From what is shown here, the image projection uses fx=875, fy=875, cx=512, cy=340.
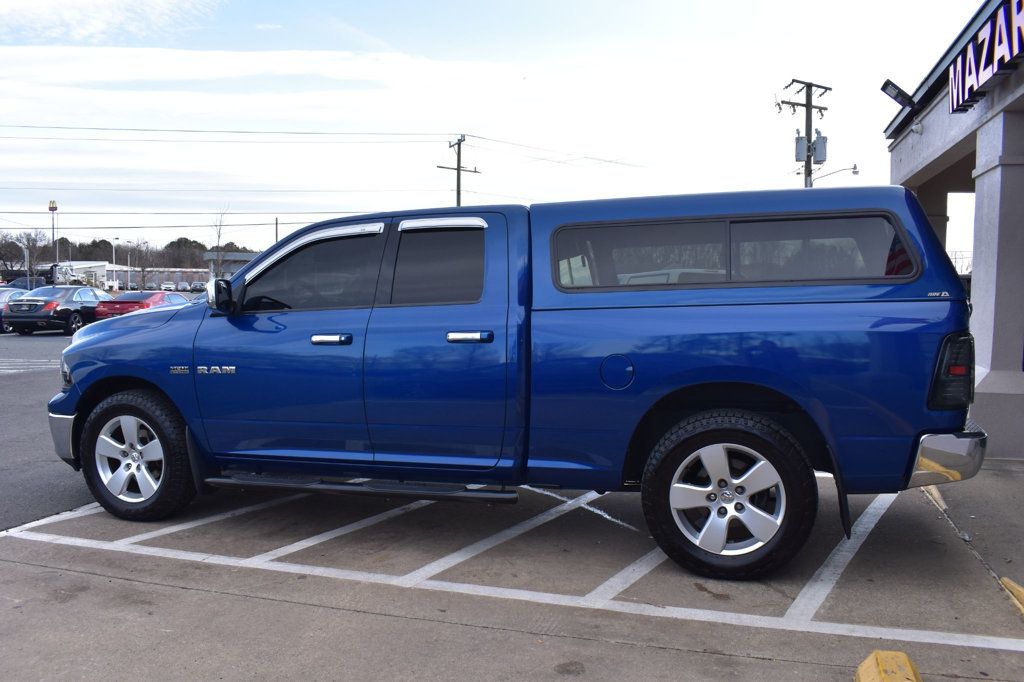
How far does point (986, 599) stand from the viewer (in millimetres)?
4348

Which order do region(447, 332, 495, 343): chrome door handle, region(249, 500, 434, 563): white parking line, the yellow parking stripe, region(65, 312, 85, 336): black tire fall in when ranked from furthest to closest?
region(65, 312, 85, 336): black tire
region(249, 500, 434, 563): white parking line
region(447, 332, 495, 343): chrome door handle
the yellow parking stripe

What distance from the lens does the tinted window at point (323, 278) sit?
17.5 feet

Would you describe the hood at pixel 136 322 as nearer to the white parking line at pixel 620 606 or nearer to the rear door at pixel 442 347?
the white parking line at pixel 620 606

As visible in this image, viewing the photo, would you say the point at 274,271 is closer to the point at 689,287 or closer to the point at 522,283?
the point at 522,283

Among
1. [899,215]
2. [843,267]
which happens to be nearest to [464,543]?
[843,267]

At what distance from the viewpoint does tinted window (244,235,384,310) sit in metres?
5.34

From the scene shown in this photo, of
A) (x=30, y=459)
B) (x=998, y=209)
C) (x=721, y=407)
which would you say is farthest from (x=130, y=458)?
(x=998, y=209)

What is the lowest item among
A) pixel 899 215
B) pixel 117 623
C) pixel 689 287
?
pixel 117 623

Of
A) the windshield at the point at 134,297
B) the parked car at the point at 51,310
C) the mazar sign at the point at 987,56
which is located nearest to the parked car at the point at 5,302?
the parked car at the point at 51,310

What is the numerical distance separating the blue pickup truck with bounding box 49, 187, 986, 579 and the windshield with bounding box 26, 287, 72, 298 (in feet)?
74.0

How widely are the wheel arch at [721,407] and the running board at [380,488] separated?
735 mm

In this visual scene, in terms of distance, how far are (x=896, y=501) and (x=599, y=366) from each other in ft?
9.91

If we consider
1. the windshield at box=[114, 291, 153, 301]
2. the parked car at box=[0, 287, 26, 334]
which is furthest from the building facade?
the parked car at box=[0, 287, 26, 334]

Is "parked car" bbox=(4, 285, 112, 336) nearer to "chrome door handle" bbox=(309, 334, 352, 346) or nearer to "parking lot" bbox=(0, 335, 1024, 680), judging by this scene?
"parking lot" bbox=(0, 335, 1024, 680)
